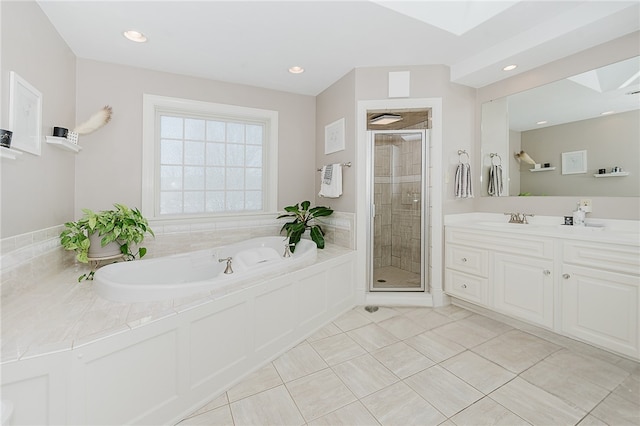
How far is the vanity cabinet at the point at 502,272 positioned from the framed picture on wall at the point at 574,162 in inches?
30.4

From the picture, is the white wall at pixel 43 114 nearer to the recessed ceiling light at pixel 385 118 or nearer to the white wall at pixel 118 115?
the white wall at pixel 118 115

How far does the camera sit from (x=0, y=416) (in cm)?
81

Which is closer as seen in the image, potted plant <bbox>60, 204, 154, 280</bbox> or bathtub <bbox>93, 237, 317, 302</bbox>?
bathtub <bbox>93, 237, 317, 302</bbox>

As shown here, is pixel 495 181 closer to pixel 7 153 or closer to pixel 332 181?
pixel 332 181

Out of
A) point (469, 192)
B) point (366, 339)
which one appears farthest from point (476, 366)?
point (469, 192)

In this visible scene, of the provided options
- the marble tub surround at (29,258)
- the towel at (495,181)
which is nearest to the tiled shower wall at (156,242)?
the marble tub surround at (29,258)

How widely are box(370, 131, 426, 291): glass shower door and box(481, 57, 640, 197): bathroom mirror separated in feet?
2.50

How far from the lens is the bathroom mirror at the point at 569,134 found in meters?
2.06

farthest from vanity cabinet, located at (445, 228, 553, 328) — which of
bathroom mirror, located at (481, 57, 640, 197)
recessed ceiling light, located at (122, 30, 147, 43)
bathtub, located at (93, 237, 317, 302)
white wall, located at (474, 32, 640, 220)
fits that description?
recessed ceiling light, located at (122, 30, 147, 43)

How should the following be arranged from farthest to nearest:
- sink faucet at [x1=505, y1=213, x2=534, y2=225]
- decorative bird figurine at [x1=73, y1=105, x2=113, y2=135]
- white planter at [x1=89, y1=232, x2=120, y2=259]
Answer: sink faucet at [x1=505, y1=213, x2=534, y2=225], decorative bird figurine at [x1=73, y1=105, x2=113, y2=135], white planter at [x1=89, y1=232, x2=120, y2=259]

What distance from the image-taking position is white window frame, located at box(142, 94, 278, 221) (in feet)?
8.77

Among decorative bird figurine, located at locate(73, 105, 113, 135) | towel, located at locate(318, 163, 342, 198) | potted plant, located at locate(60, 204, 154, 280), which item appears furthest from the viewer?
towel, located at locate(318, 163, 342, 198)

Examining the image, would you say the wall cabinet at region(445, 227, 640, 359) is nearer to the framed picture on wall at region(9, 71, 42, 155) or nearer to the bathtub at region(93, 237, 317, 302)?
the bathtub at region(93, 237, 317, 302)

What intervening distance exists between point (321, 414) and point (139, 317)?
107cm
